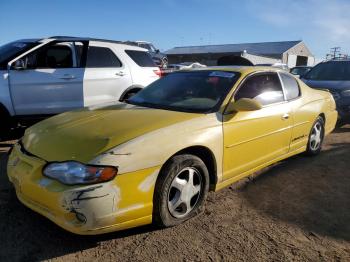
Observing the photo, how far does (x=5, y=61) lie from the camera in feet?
18.6

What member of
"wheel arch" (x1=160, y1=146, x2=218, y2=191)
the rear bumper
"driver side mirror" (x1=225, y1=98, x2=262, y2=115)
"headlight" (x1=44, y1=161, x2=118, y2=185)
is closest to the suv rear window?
"driver side mirror" (x1=225, y1=98, x2=262, y2=115)

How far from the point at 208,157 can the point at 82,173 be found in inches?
52.1

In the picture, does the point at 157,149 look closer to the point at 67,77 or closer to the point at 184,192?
the point at 184,192

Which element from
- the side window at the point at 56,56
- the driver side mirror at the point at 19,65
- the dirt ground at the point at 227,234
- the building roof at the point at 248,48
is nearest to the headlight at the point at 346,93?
the dirt ground at the point at 227,234

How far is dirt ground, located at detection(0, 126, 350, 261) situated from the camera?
283 cm

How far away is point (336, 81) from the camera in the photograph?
328 inches

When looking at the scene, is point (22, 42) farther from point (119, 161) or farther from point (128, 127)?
point (119, 161)

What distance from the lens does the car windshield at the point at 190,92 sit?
12.4 ft

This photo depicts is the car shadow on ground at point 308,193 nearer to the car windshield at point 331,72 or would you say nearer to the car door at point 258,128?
the car door at point 258,128

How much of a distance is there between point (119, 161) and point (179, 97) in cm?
157

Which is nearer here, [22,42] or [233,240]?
[233,240]

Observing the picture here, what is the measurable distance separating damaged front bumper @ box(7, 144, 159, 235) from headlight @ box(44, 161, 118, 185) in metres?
0.04

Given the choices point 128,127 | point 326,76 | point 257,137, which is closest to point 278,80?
point 257,137

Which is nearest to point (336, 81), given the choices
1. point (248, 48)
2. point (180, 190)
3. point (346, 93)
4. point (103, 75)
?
point (346, 93)
